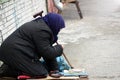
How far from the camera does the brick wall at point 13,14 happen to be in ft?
21.8

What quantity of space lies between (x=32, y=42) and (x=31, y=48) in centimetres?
9

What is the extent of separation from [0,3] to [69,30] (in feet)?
16.2

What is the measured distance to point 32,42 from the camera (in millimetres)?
5031

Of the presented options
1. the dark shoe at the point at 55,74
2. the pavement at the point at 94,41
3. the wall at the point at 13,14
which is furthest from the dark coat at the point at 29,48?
the pavement at the point at 94,41

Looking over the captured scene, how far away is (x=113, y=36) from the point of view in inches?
400

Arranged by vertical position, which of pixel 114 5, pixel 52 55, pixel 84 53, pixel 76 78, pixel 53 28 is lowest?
pixel 114 5

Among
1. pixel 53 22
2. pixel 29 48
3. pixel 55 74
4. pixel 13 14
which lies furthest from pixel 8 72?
pixel 13 14

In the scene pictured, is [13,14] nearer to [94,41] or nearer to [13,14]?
[13,14]

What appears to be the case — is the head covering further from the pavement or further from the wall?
the pavement

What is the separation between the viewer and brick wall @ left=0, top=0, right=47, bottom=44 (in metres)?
6.63

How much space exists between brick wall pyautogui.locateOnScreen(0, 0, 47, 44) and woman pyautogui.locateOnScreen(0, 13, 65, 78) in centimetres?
135

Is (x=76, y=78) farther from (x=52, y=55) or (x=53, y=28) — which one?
(x=53, y=28)

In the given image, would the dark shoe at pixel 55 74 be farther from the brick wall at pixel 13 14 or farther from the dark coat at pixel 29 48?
the brick wall at pixel 13 14

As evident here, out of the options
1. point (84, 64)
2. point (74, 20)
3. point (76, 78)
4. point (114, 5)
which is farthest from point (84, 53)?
point (114, 5)
